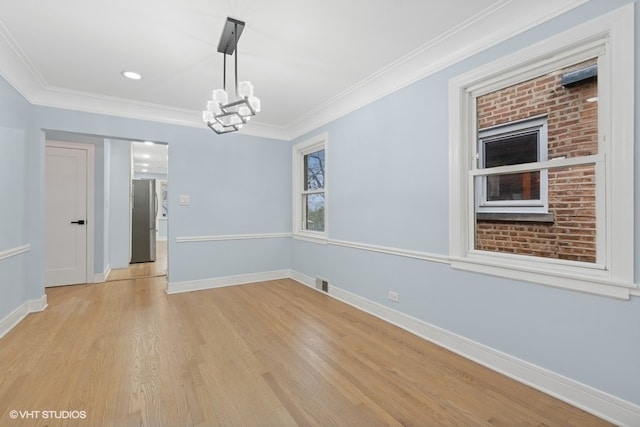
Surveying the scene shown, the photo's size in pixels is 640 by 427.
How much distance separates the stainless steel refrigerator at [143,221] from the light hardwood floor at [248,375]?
3.29m

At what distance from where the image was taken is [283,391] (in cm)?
185

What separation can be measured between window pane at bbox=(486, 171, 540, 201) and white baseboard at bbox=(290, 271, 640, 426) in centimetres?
135

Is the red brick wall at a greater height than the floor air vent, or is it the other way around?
the red brick wall

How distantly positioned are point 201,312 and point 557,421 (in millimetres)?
3163

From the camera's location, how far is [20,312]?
9.93ft

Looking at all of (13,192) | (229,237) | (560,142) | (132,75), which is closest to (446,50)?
(560,142)

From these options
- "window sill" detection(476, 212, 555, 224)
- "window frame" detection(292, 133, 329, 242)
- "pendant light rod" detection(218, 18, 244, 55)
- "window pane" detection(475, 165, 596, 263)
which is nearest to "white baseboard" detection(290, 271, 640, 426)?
"window pane" detection(475, 165, 596, 263)

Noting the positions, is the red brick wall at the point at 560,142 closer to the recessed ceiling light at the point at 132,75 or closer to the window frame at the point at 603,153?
the window frame at the point at 603,153

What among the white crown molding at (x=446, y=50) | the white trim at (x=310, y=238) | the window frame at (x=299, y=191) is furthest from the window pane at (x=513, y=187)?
the window frame at (x=299, y=191)

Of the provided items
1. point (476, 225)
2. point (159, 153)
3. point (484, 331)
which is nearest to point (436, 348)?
point (484, 331)

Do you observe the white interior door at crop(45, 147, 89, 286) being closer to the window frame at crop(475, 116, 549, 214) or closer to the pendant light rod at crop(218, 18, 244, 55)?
the pendant light rod at crop(218, 18, 244, 55)

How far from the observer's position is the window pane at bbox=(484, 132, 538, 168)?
105 inches

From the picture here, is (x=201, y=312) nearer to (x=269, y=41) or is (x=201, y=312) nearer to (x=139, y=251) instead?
(x=269, y=41)

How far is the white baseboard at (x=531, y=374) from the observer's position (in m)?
1.55
